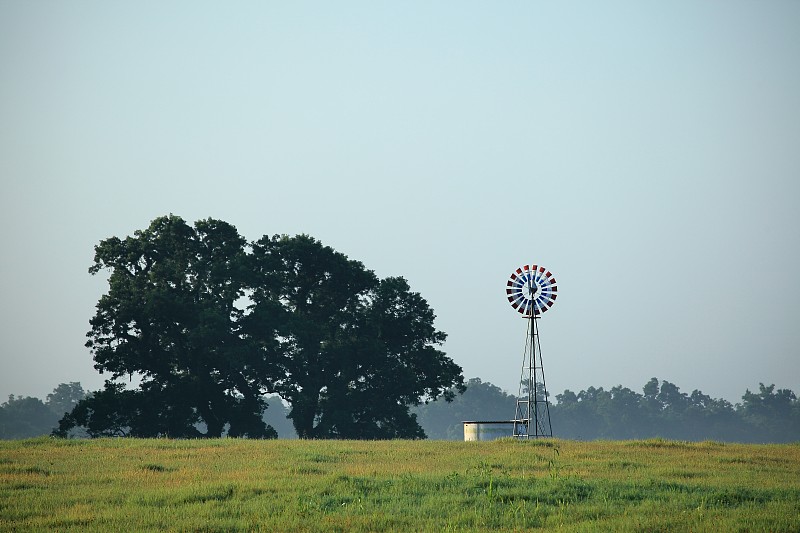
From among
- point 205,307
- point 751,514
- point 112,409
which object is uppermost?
point 205,307

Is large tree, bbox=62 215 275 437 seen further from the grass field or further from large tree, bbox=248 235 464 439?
the grass field

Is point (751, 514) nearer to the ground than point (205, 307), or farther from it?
nearer to the ground

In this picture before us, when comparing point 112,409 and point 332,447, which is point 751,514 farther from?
point 112,409

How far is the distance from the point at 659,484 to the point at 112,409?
45196mm

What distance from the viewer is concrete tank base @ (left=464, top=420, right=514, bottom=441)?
53750mm

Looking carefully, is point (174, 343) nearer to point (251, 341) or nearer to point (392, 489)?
point (251, 341)

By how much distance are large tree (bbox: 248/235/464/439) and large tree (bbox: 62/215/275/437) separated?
2.63 meters

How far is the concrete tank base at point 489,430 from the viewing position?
53750 millimetres

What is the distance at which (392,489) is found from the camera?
28.1 m

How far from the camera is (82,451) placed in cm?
3988

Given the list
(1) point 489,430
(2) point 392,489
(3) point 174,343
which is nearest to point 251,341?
(3) point 174,343

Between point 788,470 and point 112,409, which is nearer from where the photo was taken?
point 788,470

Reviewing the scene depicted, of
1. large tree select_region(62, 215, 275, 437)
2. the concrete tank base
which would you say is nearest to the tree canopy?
large tree select_region(62, 215, 275, 437)

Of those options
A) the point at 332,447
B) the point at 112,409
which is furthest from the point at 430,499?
the point at 112,409
